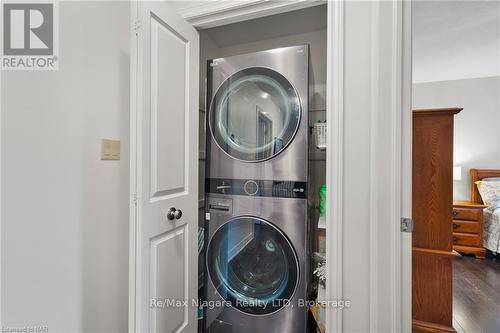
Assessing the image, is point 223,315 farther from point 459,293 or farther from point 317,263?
point 459,293

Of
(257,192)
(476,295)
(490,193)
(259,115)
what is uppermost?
(259,115)

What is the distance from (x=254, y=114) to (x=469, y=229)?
382cm

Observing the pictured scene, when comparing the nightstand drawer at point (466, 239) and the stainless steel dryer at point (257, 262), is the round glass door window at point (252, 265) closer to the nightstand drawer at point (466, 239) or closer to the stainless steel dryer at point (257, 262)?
the stainless steel dryer at point (257, 262)

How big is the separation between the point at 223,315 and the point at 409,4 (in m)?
1.85

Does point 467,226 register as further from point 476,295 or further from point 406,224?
point 406,224

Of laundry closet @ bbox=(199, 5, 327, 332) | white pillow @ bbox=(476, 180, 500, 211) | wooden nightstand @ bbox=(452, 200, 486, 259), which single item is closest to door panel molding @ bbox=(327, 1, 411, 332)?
laundry closet @ bbox=(199, 5, 327, 332)

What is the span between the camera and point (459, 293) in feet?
8.23

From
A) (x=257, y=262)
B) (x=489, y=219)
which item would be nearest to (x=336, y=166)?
(x=257, y=262)

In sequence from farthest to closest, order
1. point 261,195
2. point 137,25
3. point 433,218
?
1. point 433,218
2. point 261,195
3. point 137,25

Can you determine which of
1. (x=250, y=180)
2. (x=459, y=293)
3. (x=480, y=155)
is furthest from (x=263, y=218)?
(x=480, y=155)

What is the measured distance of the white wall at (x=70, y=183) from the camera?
93 centimetres

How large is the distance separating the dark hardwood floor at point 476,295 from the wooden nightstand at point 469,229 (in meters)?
0.13

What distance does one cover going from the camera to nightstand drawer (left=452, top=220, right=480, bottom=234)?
11.4ft

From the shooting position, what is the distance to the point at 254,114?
1520 mm
